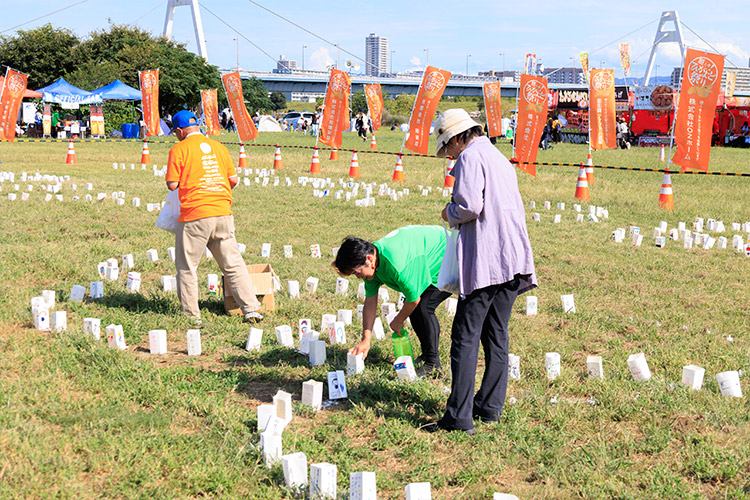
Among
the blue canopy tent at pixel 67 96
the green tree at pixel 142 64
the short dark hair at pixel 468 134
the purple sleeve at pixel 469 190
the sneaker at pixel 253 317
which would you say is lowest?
the sneaker at pixel 253 317

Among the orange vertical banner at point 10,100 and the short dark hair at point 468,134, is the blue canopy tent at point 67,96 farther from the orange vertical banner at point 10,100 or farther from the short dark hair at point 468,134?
the short dark hair at point 468,134

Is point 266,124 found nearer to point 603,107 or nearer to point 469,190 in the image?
point 603,107

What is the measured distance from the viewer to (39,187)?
14258 mm

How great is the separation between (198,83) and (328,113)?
35.2 m

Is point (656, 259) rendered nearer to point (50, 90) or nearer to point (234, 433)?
point (234, 433)

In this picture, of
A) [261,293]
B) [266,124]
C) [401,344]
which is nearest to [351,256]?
[401,344]

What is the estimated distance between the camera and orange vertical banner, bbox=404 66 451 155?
57.1 ft

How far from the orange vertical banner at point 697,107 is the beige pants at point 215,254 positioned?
953 cm

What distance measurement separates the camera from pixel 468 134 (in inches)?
152

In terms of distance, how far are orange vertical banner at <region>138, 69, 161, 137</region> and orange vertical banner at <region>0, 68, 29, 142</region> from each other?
620cm

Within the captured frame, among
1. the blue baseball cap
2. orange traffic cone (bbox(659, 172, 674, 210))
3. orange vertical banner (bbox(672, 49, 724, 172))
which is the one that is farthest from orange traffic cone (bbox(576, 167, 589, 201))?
the blue baseball cap

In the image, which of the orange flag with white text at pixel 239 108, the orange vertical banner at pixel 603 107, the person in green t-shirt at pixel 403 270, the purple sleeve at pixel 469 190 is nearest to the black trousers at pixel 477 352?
the purple sleeve at pixel 469 190

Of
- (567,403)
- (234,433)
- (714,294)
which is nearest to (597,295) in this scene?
(714,294)

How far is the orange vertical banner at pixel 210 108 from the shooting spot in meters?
31.5
